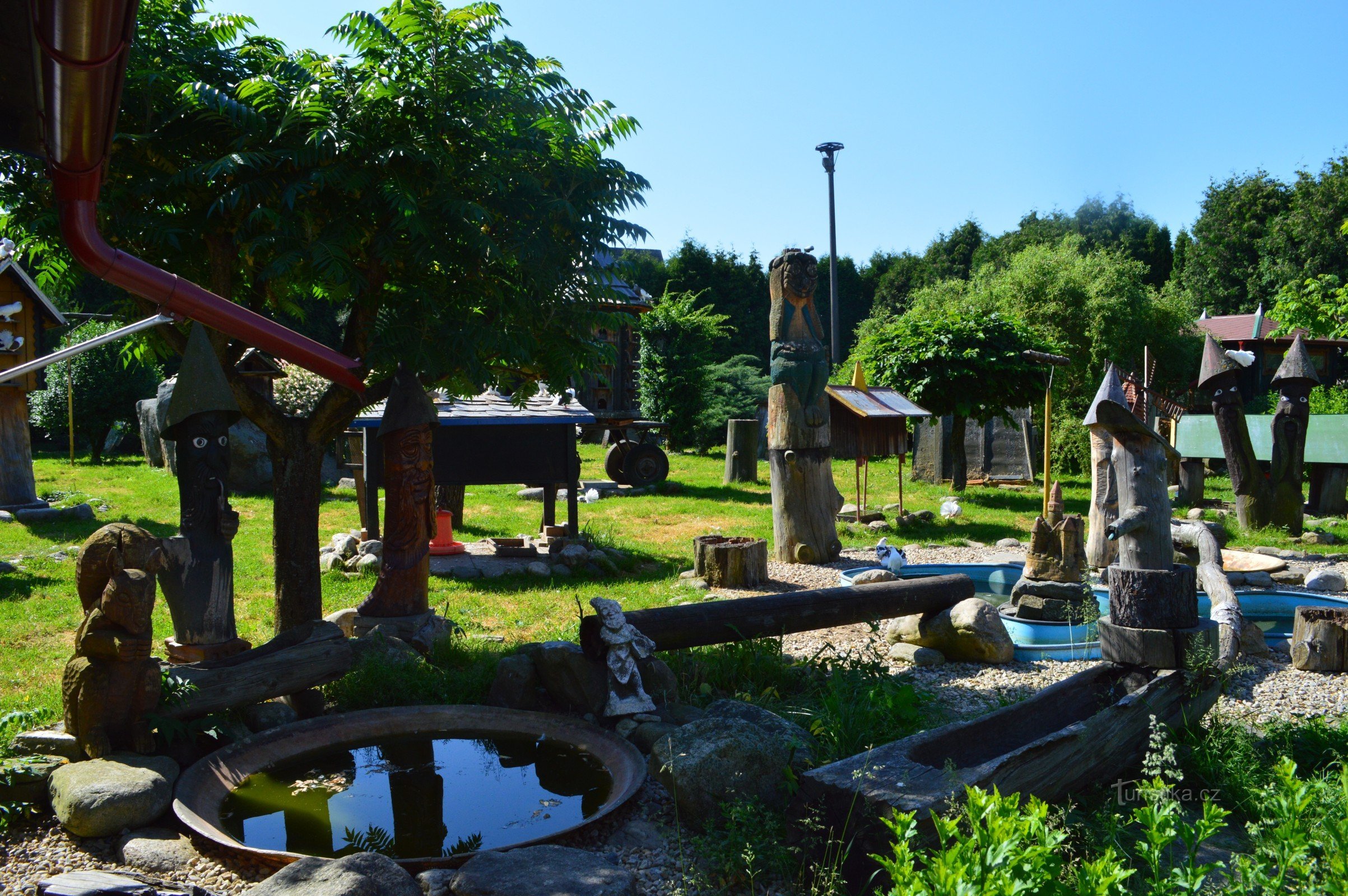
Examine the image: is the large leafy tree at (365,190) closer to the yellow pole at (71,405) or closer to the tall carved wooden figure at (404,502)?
the tall carved wooden figure at (404,502)

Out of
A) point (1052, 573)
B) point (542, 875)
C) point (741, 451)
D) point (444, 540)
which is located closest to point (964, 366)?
point (741, 451)

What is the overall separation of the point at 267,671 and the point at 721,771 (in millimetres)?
2356

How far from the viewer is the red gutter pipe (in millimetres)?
2531

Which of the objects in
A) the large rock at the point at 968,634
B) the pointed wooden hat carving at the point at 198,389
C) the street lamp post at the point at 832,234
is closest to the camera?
the pointed wooden hat carving at the point at 198,389

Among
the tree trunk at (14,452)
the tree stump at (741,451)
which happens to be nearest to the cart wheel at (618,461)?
the tree stump at (741,451)

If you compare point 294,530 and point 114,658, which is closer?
point 114,658

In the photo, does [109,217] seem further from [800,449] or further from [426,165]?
[800,449]

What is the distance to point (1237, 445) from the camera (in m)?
12.2

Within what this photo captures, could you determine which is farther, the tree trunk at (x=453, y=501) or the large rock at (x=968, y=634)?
the tree trunk at (x=453, y=501)

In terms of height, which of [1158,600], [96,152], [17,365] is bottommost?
[1158,600]

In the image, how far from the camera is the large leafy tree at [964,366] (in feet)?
48.4

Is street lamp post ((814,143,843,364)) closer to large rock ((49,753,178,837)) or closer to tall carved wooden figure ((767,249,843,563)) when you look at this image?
tall carved wooden figure ((767,249,843,563))

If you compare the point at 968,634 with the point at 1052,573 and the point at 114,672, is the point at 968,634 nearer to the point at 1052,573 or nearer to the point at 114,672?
the point at 1052,573

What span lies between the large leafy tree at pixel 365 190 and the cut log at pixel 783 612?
1920 mm
